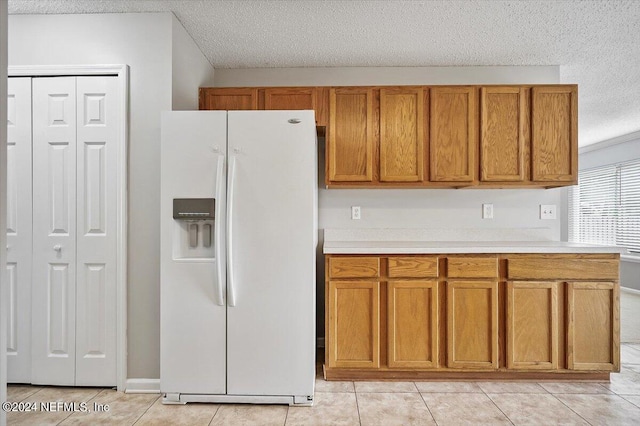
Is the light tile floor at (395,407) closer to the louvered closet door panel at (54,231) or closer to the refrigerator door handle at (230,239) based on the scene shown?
the louvered closet door panel at (54,231)

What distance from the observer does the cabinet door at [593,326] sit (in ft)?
8.55

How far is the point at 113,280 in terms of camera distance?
2453mm

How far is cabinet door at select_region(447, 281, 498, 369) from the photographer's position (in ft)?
8.57

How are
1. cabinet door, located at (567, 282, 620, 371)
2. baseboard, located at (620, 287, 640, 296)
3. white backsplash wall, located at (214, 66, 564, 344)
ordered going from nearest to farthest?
cabinet door, located at (567, 282, 620, 371)
white backsplash wall, located at (214, 66, 564, 344)
baseboard, located at (620, 287, 640, 296)

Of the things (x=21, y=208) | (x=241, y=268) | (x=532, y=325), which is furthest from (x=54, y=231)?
Result: (x=532, y=325)

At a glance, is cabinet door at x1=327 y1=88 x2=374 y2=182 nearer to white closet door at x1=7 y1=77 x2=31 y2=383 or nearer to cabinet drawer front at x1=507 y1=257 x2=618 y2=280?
cabinet drawer front at x1=507 y1=257 x2=618 y2=280


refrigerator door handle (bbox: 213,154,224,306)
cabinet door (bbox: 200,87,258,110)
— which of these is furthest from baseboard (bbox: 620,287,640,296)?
refrigerator door handle (bbox: 213,154,224,306)

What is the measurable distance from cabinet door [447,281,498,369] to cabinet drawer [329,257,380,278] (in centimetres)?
60

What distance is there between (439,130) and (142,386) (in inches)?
115

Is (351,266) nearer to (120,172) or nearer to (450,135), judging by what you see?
(450,135)

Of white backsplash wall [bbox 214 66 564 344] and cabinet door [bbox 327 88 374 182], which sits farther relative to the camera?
white backsplash wall [bbox 214 66 564 344]

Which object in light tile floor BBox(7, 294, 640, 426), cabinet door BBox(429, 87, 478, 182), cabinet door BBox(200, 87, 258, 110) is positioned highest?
cabinet door BBox(200, 87, 258, 110)

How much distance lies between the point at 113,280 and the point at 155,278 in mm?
277

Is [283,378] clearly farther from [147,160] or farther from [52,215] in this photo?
[52,215]
